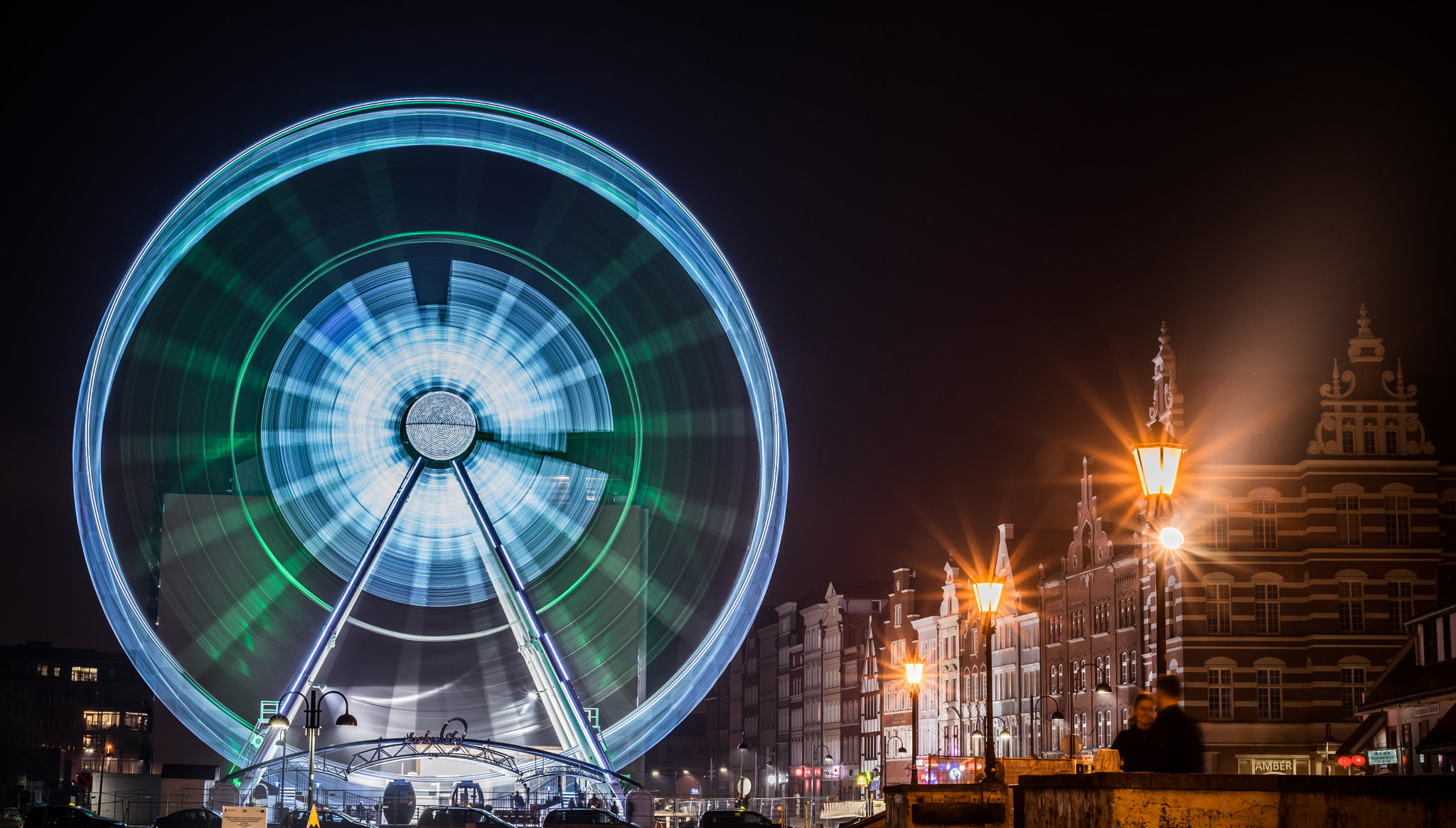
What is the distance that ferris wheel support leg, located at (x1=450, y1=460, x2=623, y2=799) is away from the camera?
29781 millimetres

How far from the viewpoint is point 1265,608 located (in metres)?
52.4

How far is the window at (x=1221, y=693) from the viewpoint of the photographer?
5197 cm

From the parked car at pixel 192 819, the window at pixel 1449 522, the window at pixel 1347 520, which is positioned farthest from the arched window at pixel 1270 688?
the parked car at pixel 192 819

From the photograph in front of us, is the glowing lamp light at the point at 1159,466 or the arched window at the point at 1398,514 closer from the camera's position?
the glowing lamp light at the point at 1159,466

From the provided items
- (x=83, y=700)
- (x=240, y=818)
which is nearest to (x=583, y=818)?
(x=240, y=818)

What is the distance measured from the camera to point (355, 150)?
2972cm

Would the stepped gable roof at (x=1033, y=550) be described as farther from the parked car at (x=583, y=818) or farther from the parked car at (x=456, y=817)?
the parked car at (x=456, y=817)

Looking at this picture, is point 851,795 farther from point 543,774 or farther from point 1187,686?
point 543,774

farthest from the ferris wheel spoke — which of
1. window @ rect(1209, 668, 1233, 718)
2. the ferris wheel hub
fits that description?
window @ rect(1209, 668, 1233, 718)

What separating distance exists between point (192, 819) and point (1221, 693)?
35.1m

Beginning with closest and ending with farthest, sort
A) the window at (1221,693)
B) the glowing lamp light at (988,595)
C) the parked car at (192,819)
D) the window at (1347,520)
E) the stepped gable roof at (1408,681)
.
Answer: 1. the glowing lamp light at (988,595)
2. the parked car at (192,819)
3. the stepped gable roof at (1408,681)
4. the window at (1347,520)
5. the window at (1221,693)

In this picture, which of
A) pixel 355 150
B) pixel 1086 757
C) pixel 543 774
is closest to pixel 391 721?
pixel 543 774

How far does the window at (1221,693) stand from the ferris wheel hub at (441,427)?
3264cm

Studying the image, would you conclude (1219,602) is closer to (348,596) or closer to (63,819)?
(348,596)
